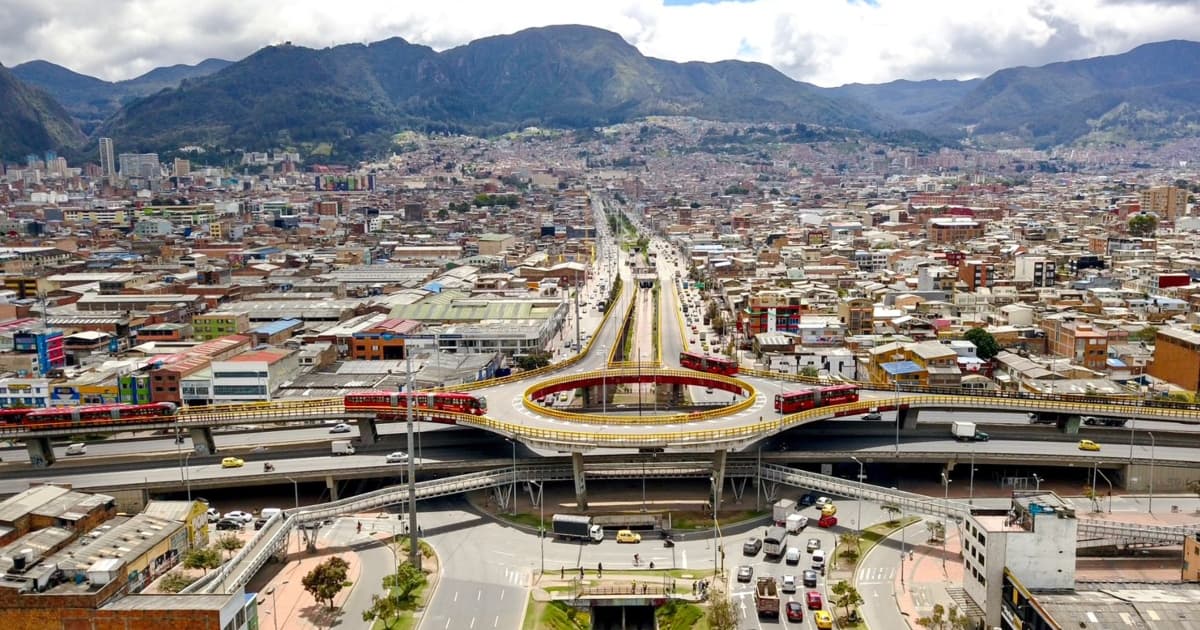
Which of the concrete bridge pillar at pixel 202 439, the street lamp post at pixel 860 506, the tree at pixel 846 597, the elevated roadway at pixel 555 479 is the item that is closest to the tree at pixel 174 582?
the elevated roadway at pixel 555 479

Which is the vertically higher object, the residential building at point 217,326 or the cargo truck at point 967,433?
the residential building at point 217,326

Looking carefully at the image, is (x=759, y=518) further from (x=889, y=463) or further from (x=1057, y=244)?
(x=1057, y=244)

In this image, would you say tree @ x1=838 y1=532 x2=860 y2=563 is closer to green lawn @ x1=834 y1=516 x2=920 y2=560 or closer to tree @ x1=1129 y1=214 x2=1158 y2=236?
green lawn @ x1=834 y1=516 x2=920 y2=560

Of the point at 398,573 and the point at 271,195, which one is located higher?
the point at 271,195

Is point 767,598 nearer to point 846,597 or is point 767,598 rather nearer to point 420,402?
point 846,597

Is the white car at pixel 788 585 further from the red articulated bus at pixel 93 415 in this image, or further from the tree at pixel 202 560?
the red articulated bus at pixel 93 415


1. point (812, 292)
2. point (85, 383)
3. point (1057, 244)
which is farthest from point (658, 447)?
point (1057, 244)

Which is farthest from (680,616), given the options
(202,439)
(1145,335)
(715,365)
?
(1145,335)
